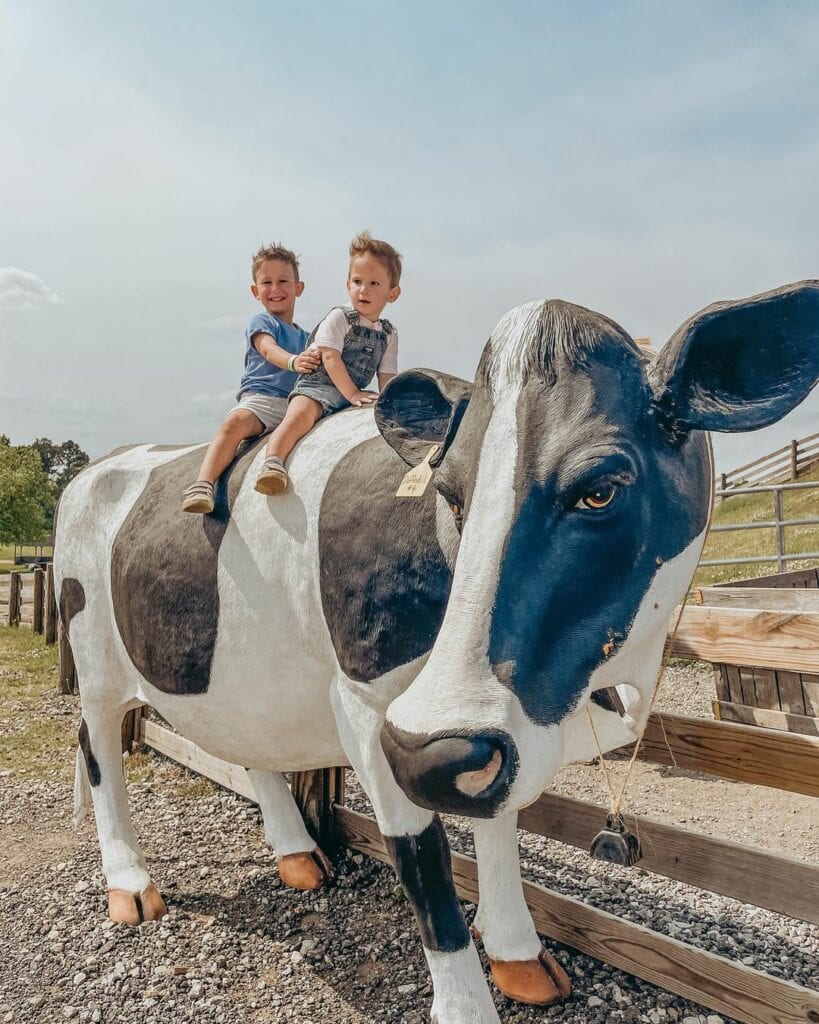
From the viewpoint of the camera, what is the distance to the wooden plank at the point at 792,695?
539 centimetres

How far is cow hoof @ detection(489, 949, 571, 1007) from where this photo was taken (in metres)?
2.68

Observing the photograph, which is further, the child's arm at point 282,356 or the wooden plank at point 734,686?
the wooden plank at point 734,686

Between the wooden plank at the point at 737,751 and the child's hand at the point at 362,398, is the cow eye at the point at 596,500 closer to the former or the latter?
the child's hand at the point at 362,398

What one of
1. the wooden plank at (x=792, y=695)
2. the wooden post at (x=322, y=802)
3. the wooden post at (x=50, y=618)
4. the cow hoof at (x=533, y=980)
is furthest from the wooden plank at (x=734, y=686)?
the wooden post at (x=50, y=618)

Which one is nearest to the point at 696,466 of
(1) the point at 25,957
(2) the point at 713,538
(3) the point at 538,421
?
(3) the point at 538,421

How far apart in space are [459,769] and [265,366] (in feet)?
7.51

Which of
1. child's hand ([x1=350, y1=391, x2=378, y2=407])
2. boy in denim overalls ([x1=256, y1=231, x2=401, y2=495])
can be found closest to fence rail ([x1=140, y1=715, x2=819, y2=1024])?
child's hand ([x1=350, y1=391, x2=378, y2=407])

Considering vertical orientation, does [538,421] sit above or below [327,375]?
below

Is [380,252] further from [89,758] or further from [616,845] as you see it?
[89,758]

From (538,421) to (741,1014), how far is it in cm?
191

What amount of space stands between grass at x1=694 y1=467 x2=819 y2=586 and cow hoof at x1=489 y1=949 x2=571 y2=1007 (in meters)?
9.55

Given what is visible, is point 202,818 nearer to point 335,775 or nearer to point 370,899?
point 335,775

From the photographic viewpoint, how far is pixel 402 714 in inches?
62.7

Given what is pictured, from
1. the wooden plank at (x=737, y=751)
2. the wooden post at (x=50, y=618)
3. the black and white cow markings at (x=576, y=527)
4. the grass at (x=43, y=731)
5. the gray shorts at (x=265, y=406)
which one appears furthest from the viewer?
the wooden post at (x=50, y=618)
